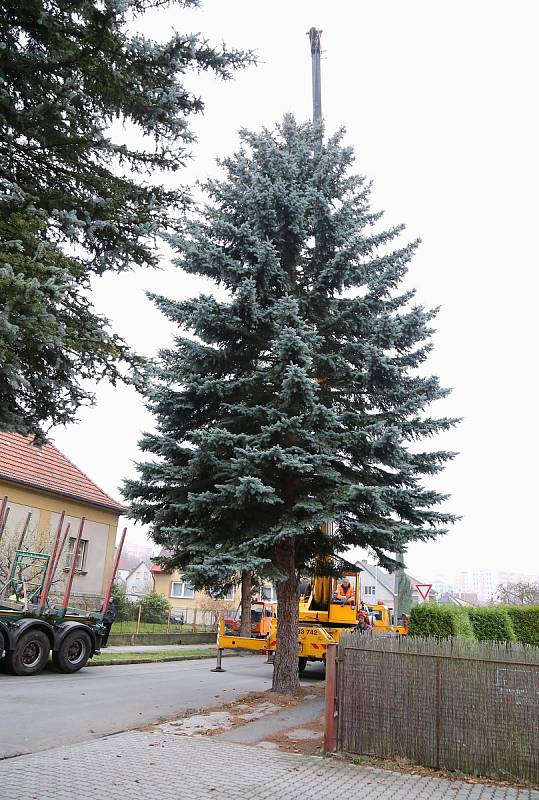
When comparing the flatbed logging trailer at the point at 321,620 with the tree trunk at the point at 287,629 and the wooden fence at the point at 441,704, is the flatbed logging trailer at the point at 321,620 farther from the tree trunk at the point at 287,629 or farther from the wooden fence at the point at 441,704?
the wooden fence at the point at 441,704

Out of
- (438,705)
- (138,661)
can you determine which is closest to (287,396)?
(438,705)

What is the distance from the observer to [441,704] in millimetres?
7266

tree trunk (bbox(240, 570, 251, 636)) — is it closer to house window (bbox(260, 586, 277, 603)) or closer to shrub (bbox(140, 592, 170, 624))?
house window (bbox(260, 586, 277, 603))

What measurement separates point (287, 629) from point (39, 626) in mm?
5637

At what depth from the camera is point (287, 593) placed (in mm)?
12719

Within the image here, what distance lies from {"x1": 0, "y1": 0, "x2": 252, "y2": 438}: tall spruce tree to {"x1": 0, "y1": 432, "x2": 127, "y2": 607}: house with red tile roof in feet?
52.7

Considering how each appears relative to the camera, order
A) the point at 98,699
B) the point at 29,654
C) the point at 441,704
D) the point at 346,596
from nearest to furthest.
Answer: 1. the point at 441,704
2. the point at 98,699
3. the point at 29,654
4. the point at 346,596

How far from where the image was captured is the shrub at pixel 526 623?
58.2 ft

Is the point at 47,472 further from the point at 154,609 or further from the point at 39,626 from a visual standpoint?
the point at 154,609

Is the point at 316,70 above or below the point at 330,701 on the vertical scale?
above

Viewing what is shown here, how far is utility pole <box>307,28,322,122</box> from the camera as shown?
1791cm

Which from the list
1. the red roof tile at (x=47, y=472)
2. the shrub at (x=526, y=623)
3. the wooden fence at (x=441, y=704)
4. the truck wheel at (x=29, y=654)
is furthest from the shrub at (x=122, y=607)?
the wooden fence at (x=441, y=704)

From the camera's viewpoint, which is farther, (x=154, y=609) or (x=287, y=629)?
(x=154, y=609)

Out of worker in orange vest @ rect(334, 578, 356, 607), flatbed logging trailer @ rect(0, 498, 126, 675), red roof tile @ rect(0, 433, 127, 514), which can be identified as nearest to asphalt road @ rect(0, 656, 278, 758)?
flatbed logging trailer @ rect(0, 498, 126, 675)
